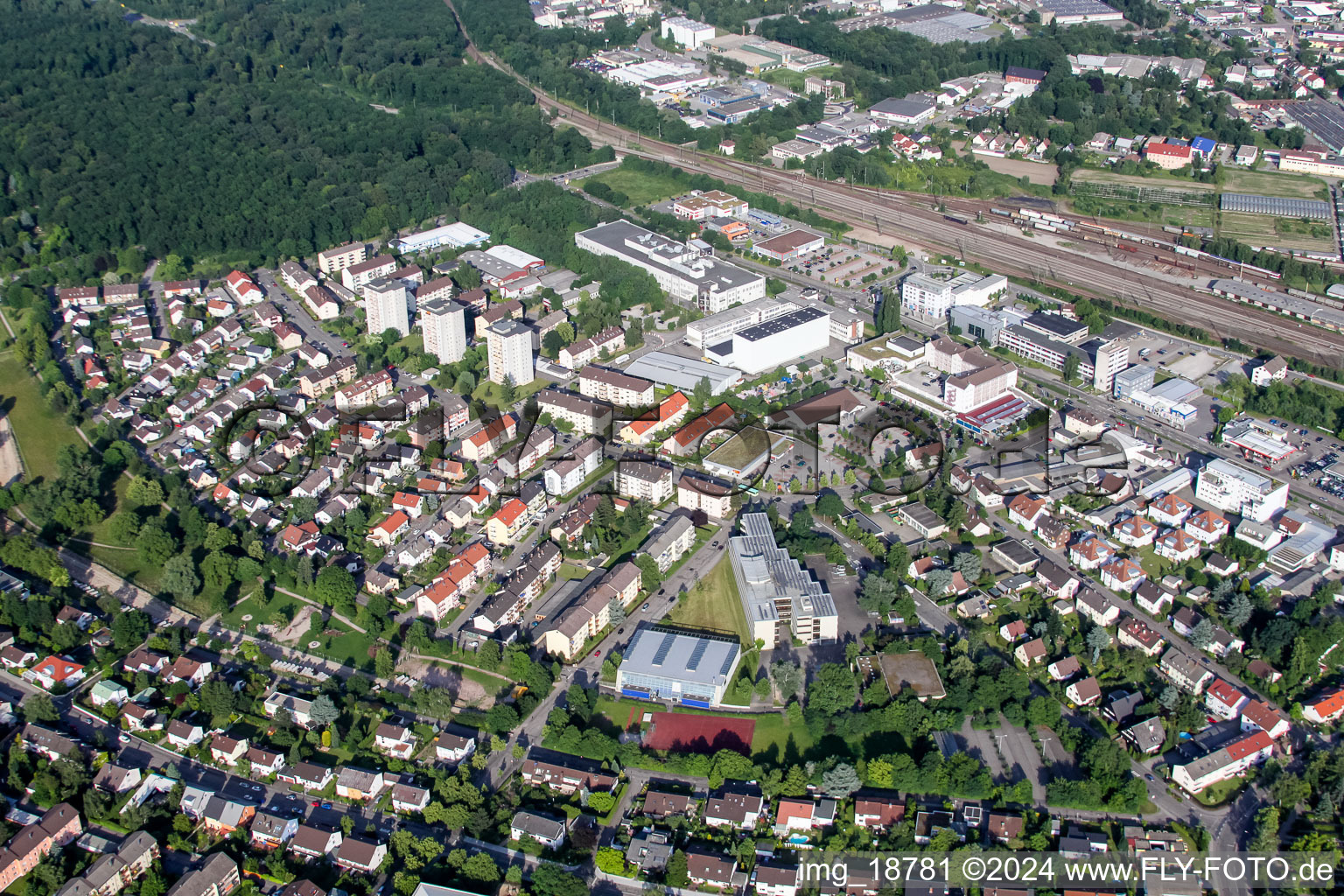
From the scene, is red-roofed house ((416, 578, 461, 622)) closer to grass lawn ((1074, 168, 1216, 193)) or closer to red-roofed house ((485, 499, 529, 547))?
red-roofed house ((485, 499, 529, 547))

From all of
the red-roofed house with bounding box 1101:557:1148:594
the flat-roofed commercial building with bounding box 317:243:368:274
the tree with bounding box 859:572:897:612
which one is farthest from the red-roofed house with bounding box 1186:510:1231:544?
the flat-roofed commercial building with bounding box 317:243:368:274

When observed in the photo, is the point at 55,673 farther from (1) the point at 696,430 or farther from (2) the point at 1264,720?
(2) the point at 1264,720

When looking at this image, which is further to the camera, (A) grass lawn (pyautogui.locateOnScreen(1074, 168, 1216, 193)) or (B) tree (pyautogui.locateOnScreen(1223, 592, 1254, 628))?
(A) grass lawn (pyautogui.locateOnScreen(1074, 168, 1216, 193))

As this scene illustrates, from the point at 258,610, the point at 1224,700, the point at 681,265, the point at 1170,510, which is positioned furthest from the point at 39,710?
the point at 1170,510

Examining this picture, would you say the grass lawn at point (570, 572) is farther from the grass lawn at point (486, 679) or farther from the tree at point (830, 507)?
the tree at point (830, 507)

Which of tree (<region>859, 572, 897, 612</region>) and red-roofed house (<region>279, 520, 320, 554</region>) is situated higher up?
red-roofed house (<region>279, 520, 320, 554</region>)

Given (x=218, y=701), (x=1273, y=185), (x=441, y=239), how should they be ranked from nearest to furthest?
(x=218, y=701), (x=441, y=239), (x=1273, y=185)

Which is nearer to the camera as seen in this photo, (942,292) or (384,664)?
(384,664)

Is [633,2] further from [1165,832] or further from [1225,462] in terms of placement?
[1165,832]

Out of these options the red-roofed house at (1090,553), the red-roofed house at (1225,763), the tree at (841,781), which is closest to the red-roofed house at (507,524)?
the tree at (841,781)
